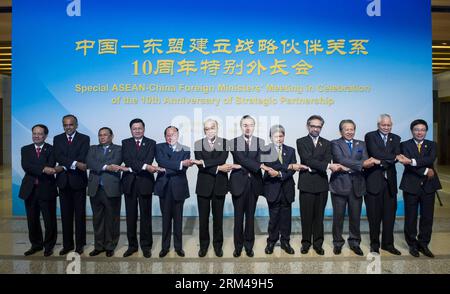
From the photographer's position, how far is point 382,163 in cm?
441

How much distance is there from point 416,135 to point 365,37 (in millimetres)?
1411

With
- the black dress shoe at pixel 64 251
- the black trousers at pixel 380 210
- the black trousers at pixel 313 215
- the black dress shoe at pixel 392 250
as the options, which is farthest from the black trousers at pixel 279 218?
the black dress shoe at pixel 64 251

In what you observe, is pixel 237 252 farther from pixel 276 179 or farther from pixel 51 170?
pixel 51 170

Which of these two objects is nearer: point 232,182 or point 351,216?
point 232,182

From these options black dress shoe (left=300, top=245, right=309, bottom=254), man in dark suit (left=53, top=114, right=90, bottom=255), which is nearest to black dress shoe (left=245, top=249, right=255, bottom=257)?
black dress shoe (left=300, top=245, right=309, bottom=254)

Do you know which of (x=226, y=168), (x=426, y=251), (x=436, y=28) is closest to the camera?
(x=226, y=168)

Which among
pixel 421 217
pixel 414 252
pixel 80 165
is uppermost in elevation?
pixel 80 165

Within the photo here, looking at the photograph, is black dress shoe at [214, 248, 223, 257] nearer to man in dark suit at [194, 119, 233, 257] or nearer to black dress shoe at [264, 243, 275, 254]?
man in dark suit at [194, 119, 233, 257]

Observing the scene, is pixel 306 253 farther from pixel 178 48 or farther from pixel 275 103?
pixel 178 48

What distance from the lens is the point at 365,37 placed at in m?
5.01

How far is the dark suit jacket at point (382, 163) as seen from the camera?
4391 mm

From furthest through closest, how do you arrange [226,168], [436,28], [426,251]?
[436,28] → [426,251] → [226,168]

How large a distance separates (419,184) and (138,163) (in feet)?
9.86

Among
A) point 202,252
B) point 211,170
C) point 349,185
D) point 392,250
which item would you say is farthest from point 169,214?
point 392,250
